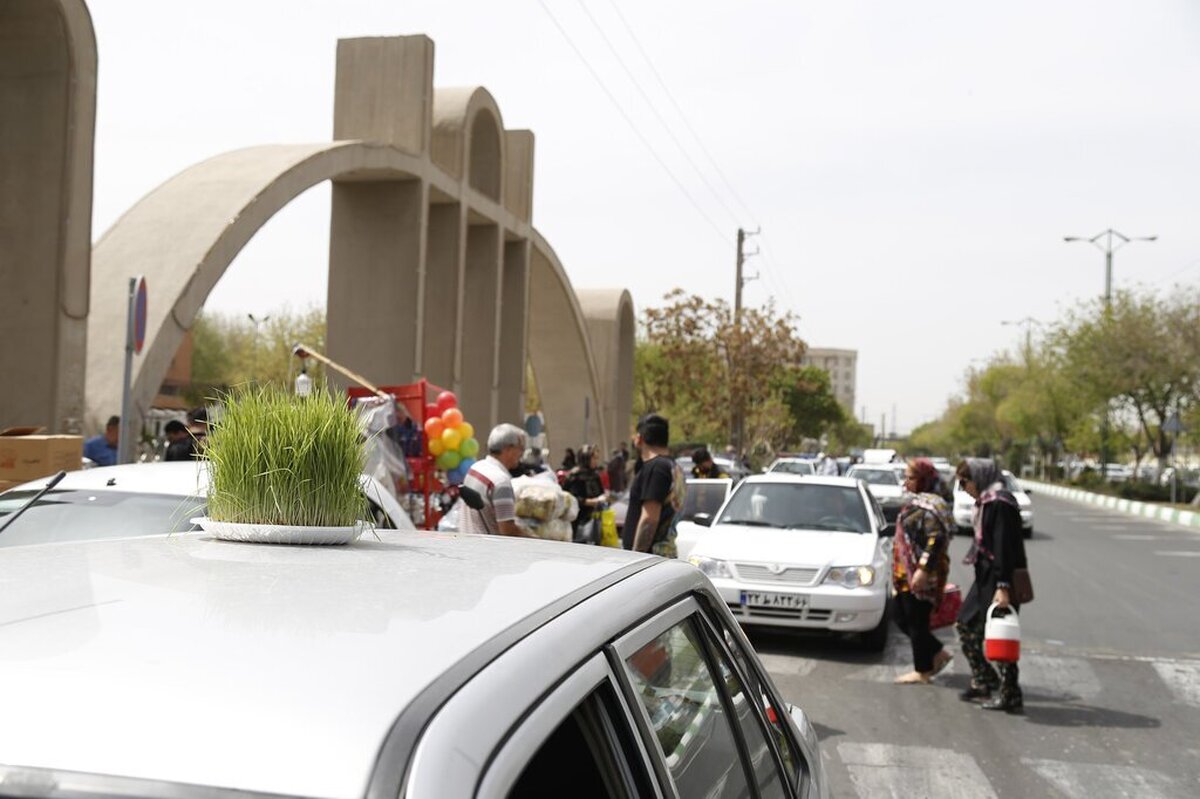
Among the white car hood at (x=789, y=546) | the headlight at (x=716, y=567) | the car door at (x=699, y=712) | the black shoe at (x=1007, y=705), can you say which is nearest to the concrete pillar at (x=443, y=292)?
the white car hood at (x=789, y=546)

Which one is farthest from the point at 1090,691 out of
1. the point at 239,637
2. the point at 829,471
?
the point at 829,471

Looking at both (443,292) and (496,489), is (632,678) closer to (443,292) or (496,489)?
Result: (496,489)

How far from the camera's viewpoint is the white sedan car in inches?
402

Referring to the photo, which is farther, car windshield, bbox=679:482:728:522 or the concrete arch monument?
the concrete arch monument

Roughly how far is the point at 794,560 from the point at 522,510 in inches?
141

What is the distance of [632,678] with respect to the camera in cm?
196

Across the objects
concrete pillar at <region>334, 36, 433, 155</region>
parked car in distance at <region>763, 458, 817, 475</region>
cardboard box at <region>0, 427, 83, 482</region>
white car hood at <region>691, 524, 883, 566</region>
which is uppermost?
concrete pillar at <region>334, 36, 433, 155</region>

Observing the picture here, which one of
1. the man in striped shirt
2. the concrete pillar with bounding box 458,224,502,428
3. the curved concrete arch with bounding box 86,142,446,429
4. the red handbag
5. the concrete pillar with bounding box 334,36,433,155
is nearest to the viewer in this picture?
the man in striped shirt

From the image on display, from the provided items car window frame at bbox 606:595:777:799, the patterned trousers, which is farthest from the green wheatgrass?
the patterned trousers

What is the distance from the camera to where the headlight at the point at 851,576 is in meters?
10.3

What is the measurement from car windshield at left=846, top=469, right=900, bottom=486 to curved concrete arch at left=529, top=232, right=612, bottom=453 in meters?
11.1

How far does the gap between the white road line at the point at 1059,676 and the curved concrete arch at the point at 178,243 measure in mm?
10287

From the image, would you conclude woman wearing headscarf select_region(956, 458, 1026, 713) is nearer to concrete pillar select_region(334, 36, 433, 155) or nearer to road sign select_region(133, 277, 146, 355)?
road sign select_region(133, 277, 146, 355)

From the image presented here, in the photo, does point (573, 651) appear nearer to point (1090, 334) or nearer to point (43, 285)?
point (43, 285)
